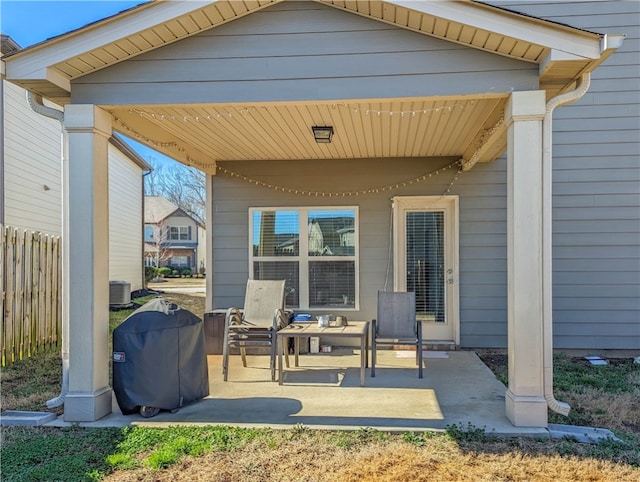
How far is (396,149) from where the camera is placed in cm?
584

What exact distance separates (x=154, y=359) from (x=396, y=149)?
3684 millimetres

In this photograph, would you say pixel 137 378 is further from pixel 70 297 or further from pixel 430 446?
pixel 430 446

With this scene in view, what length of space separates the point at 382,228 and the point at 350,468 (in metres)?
3.89

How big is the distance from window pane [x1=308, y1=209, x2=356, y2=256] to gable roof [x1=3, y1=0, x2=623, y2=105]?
3195 millimetres

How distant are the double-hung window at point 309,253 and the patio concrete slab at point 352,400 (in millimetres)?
1113

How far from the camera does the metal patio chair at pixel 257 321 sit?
15.8 feet

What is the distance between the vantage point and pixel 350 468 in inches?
110

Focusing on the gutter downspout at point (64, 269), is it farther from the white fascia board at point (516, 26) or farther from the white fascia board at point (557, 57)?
the white fascia board at point (557, 57)

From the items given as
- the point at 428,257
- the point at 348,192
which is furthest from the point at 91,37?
the point at 428,257

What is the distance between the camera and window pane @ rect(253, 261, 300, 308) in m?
6.46

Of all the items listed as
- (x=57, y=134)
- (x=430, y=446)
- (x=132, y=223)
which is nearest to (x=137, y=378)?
(x=430, y=446)

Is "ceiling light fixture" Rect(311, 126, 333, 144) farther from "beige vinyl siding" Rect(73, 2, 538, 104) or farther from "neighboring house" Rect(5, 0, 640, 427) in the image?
"beige vinyl siding" Rect(73, 2, 538, 104)

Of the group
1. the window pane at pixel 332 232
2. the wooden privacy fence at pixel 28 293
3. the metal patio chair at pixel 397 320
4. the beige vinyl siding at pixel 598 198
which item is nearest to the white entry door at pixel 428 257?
the window pane at pixel 332 232

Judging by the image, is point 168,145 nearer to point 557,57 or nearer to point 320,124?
point 320,124
